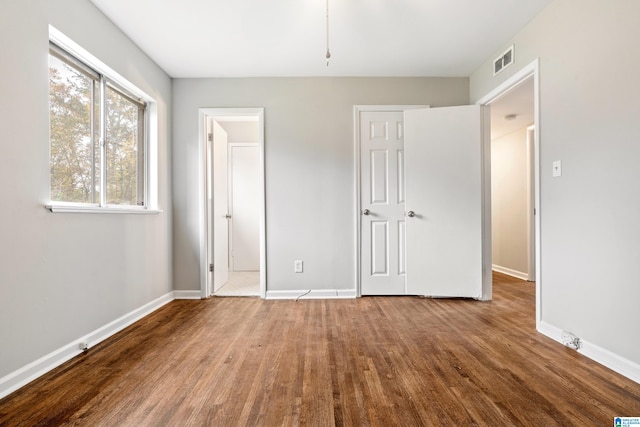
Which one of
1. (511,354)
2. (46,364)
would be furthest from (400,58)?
(46,364)

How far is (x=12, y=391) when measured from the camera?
1.60 m

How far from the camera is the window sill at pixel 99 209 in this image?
1887mm

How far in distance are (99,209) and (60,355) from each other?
0.93 m

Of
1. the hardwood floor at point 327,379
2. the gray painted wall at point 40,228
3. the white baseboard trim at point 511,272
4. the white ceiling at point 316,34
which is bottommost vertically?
the white baseboard trim at point 511,272

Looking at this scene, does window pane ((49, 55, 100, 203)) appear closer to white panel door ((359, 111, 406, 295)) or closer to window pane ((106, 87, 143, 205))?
window pane ((106, 87, 143, 205))

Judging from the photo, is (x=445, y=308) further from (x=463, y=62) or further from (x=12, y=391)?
(x=12, y=391)

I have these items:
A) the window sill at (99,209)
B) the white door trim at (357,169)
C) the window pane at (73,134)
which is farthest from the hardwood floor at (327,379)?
the window pane at (73,134)

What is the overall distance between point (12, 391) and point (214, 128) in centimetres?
283

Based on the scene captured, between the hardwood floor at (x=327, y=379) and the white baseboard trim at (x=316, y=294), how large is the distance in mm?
740

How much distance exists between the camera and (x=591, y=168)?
197 centimetres

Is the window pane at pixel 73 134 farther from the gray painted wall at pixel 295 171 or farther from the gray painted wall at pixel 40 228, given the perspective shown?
the gray painted wall at pixel 295 171

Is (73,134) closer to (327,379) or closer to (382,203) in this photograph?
(327,379)

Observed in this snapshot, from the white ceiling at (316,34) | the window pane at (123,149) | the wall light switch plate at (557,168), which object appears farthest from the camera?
the window pane at (123,149)

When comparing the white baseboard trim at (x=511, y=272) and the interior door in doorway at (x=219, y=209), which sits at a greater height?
the interior door in doorway at (x=219, y=209)
